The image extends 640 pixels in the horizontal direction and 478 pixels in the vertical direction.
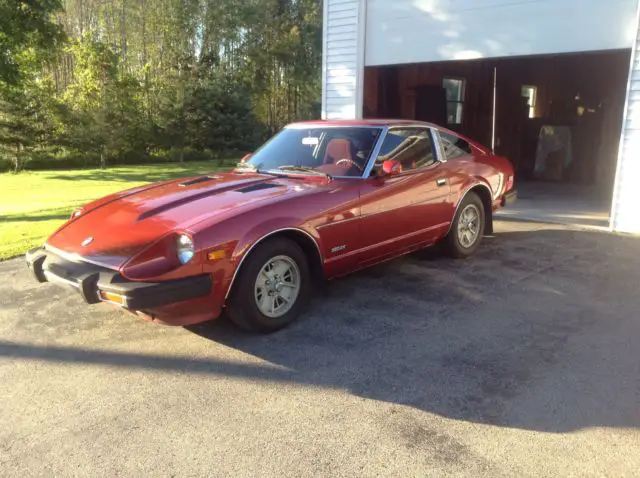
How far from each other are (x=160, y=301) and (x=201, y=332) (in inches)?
31.9

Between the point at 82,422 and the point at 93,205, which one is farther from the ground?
the point at 93,205

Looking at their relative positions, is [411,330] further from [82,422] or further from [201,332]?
[82,422]

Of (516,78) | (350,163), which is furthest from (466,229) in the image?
(516,78)

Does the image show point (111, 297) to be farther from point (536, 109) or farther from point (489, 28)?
point (536, 109)

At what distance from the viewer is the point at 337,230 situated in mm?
4371

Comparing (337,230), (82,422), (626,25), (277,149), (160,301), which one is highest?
(626,25)

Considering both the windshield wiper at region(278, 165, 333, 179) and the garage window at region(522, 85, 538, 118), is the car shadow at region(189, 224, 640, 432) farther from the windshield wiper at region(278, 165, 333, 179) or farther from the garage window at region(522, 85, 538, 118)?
the garage window at region(522, 85, 538, 118)

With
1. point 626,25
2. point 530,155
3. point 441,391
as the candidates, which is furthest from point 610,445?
point 530,155

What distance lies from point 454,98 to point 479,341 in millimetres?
12772

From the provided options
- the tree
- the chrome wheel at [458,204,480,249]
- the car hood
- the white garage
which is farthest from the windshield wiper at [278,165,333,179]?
the tree

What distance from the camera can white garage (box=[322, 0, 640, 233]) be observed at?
24.8ft

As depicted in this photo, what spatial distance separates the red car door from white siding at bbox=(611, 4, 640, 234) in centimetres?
352

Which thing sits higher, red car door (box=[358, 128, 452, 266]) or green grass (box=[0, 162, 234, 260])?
red car door (box=[358, 128, 452, 266])

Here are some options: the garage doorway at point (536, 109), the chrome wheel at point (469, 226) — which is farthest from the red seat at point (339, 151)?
the garage doorway at point (536, 109)
